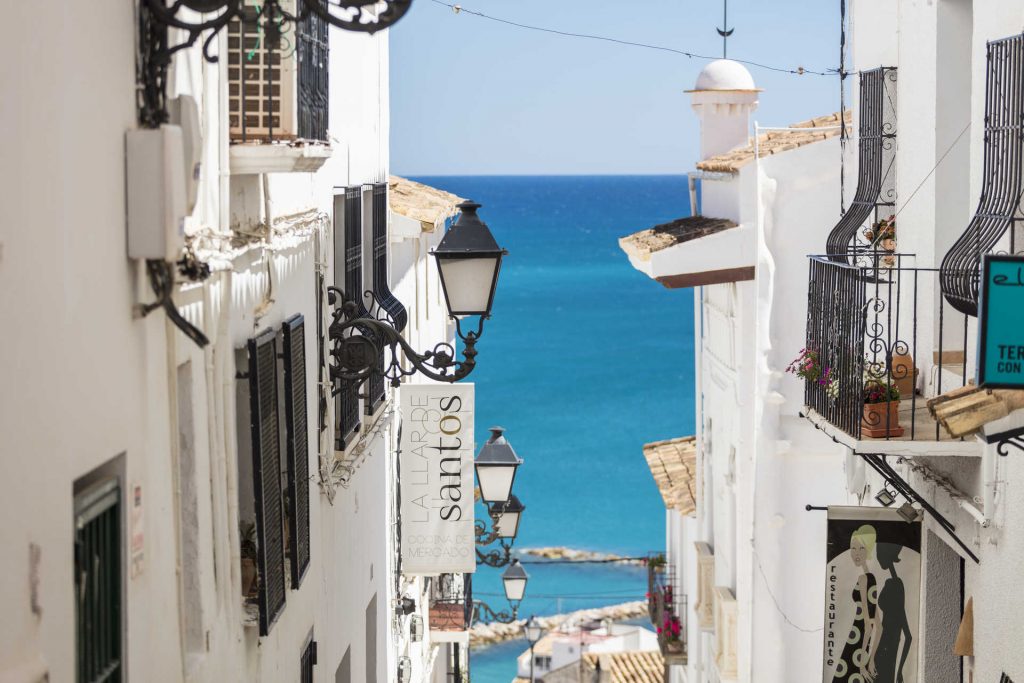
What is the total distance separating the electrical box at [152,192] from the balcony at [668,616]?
18.2m

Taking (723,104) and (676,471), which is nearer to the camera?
(723,104)

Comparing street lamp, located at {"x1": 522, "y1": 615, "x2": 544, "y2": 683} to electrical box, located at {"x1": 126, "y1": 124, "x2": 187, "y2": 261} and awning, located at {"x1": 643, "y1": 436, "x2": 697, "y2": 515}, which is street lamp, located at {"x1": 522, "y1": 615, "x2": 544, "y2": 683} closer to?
awning, located at {"x1": 643, "y1": 436, "x2": 697, "y2": 515}

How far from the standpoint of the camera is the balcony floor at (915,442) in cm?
910

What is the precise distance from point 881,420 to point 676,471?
14675 millimetres

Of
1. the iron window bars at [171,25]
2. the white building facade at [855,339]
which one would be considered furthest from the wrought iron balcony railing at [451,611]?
the iron window bars at [171,25]

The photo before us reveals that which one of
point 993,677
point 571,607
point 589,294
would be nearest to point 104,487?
point 993,677

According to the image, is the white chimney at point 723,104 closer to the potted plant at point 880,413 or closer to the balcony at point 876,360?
the balcony at point 876,360

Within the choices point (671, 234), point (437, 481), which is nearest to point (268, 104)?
point (437, 481)

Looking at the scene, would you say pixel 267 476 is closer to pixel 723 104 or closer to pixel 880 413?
pixel 880 413

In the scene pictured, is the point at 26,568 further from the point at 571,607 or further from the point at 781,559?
the point at 571,607

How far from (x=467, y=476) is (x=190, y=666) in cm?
689

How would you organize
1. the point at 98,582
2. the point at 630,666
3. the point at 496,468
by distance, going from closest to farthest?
the point at 98,582 → the point at 496,468 → the point at 630,666

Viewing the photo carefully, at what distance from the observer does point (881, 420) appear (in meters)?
9.65

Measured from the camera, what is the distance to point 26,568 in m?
4.46
